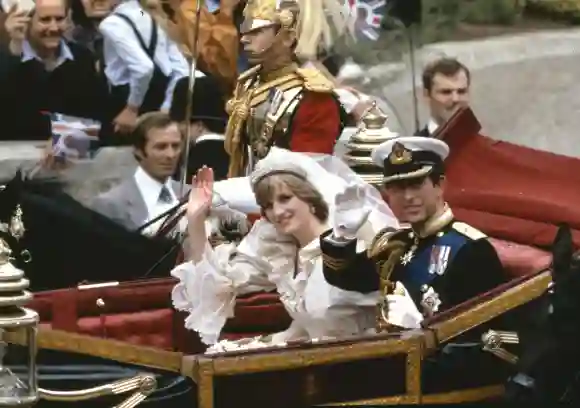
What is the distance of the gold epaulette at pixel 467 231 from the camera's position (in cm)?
459

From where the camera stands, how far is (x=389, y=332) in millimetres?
4363

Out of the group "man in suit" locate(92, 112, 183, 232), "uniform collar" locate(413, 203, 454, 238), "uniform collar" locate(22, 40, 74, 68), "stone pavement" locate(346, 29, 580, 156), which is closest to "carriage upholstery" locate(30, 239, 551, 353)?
"uniform collar" locate(413, 203, 454, 238)

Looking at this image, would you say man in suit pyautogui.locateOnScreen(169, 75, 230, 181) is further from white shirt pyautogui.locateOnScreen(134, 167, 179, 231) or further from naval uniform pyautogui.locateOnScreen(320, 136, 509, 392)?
naval uniform pyautogui.locateOnScreen(320, 136, 509, 392)

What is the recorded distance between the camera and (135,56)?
5871mm

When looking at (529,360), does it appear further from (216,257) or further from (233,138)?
(233,138)

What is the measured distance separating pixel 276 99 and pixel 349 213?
76 centimetres

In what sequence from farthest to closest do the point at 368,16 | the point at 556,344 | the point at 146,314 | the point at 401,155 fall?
the point at 368,16
the point at 146,314
the point at 401,155
the point at 556,344

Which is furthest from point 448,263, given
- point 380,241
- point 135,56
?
point 135,56

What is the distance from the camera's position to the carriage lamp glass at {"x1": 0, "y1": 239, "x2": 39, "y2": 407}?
3846 mm

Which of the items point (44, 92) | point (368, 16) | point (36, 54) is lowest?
point (44, 92)

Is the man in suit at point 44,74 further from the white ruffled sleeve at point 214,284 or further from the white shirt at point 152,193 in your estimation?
the white ruffled sleeve at point 214,284

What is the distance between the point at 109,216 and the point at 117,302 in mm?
811

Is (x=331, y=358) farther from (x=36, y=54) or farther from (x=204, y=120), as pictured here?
(x=36, y=54)

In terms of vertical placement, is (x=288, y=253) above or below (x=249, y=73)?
below
